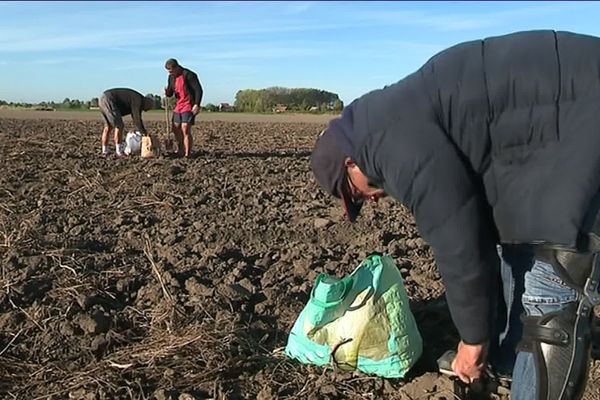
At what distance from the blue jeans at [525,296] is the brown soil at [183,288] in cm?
67

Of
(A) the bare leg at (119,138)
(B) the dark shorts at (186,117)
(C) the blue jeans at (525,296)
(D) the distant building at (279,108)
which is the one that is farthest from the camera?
(D) the distant building at (279,108)

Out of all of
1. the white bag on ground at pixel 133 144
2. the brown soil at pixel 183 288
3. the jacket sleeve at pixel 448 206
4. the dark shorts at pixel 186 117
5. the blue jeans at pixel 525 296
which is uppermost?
the jacket sleeve at pixel 448 206

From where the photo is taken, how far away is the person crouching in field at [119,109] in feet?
37.8

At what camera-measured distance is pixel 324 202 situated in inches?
290

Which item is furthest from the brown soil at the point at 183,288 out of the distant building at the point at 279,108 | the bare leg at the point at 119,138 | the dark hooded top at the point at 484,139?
the distant building at the point at 279,108

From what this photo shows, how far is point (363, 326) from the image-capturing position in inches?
134

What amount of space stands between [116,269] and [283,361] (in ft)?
5.45

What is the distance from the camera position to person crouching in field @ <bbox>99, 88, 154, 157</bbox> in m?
11.5

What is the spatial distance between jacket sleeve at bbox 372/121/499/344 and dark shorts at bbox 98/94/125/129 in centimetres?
975

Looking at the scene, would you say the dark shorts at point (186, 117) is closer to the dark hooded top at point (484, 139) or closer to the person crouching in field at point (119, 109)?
the person crouching in field at point (119, 109)

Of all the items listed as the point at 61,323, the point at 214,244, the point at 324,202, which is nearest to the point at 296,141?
the point at 324,202

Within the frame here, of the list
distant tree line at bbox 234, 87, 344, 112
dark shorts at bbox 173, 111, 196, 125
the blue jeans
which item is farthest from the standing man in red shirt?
distant tree line at bbox 234, 87, 344, 112

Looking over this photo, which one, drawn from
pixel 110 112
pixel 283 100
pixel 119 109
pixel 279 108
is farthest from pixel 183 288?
pixel 283 100

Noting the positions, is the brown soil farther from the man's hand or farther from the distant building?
the distant building
